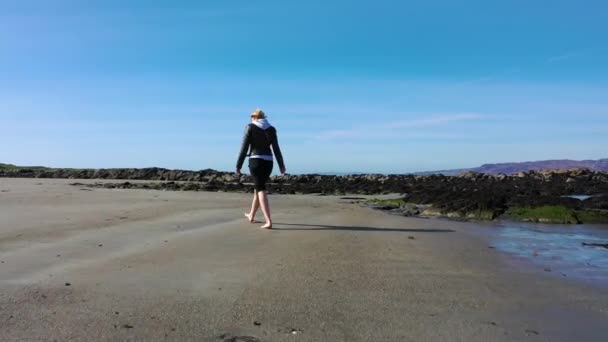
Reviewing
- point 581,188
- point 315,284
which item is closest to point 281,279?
point 315,284

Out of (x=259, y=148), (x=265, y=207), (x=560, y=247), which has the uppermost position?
(x=259, y=148)

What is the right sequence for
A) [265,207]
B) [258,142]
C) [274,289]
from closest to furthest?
[274,289] < [265,207] < [258,142]

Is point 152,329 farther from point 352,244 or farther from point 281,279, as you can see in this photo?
point 352,244

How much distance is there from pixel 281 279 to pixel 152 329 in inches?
58.6

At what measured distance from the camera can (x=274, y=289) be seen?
4.14 m

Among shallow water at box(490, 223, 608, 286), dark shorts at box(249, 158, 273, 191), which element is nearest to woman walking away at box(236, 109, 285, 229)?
dark shorts at box(249, 158, 273, 191)

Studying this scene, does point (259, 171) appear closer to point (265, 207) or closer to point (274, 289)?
point (265, 207)

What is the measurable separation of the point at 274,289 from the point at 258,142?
4491 mm

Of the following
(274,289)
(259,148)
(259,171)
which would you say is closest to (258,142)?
(259,148)

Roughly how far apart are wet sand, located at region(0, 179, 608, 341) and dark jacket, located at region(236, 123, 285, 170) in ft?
5.25

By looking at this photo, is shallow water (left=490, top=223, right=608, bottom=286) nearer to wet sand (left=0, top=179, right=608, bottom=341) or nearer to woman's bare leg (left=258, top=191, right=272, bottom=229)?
wet sand (left=0, top=179, right=608, bottom=341)

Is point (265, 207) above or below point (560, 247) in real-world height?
above

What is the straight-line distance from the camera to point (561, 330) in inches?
130

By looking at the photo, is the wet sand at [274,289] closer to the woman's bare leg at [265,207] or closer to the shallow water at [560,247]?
the shallow water at [560,247]
